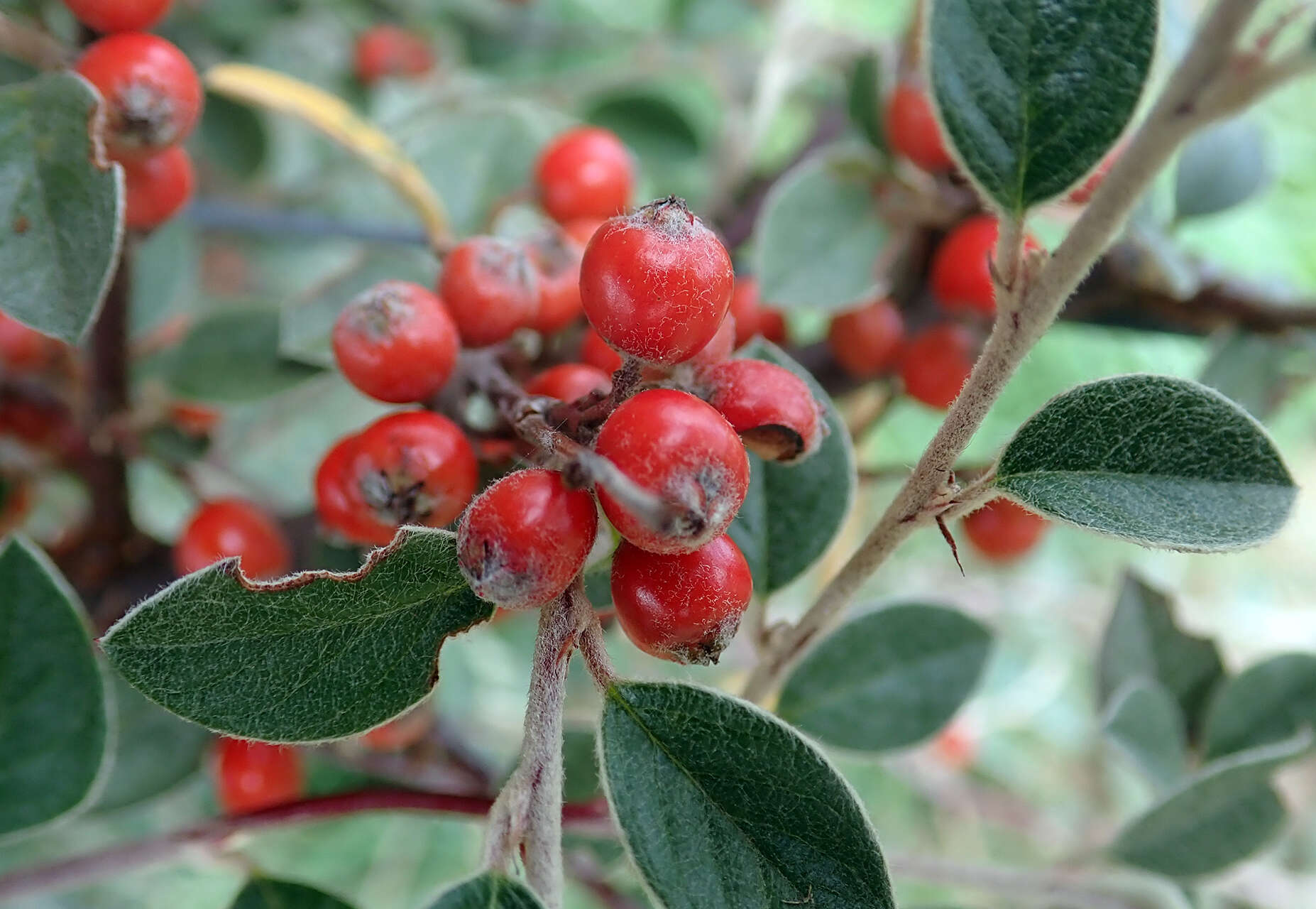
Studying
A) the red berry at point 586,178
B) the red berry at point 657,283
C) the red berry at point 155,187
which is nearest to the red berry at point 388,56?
the red berry at point 586,178

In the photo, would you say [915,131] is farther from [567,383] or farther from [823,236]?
[567,383]

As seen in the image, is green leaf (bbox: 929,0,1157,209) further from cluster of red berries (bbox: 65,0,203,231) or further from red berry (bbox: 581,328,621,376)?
cluster of red berries (bbox: 65,0,203,231)

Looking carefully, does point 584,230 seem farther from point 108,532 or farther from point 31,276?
point 108,532

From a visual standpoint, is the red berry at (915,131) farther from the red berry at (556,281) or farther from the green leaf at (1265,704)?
the green leaf at (1265,704)

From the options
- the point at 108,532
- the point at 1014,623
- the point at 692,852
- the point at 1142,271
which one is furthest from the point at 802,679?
the point at 1014,623

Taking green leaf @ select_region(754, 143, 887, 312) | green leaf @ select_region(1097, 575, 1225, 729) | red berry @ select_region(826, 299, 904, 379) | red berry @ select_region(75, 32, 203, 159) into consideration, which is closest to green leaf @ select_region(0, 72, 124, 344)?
red berry @ select_region(75, 32, 203, 159)

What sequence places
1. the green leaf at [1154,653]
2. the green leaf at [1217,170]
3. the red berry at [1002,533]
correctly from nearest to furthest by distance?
the green leaf at [1217,170], the green leaf at [1154,653], the red berry at [1002,533]
